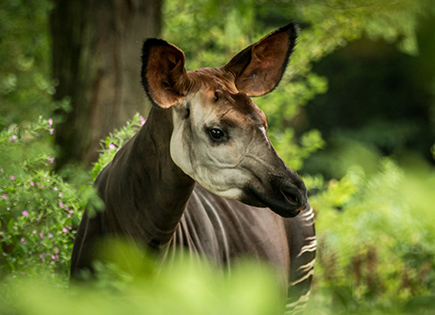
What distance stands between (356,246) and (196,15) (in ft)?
A: 8.70

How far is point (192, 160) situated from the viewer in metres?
1.89

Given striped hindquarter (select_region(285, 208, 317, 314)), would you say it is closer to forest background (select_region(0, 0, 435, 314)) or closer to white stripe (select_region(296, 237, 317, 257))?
white stripe (select_region(296, 237, 317, 257))

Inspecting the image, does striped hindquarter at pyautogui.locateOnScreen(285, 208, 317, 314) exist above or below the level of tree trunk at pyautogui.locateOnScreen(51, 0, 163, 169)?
below

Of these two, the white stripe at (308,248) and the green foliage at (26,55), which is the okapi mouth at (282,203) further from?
the green foliage at (26,55)

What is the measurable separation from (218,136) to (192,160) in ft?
0.44

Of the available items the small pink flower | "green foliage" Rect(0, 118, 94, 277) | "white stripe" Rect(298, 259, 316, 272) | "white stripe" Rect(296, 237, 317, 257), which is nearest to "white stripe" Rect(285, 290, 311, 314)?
"white stripe" Rect(298, 259, 316, 272)

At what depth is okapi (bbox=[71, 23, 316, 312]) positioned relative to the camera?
179cm

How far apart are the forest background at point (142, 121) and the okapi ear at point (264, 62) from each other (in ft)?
1.25

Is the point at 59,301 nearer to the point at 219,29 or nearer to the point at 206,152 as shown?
the point at 206,152


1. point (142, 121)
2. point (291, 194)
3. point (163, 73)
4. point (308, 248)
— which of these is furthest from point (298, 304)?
point (163, 73)

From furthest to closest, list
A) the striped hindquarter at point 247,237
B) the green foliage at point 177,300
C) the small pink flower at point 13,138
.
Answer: the striped hindquarter at point 247,237
the small pink flower at point 13,138
the green foliage at point 177,300

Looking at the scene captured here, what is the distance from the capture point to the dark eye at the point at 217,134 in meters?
1.85

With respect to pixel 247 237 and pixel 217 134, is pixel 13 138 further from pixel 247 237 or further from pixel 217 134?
pixel 247 237

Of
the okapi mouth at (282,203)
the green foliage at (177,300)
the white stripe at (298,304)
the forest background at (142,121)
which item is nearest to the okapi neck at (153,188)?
the forest background at (142,121)
